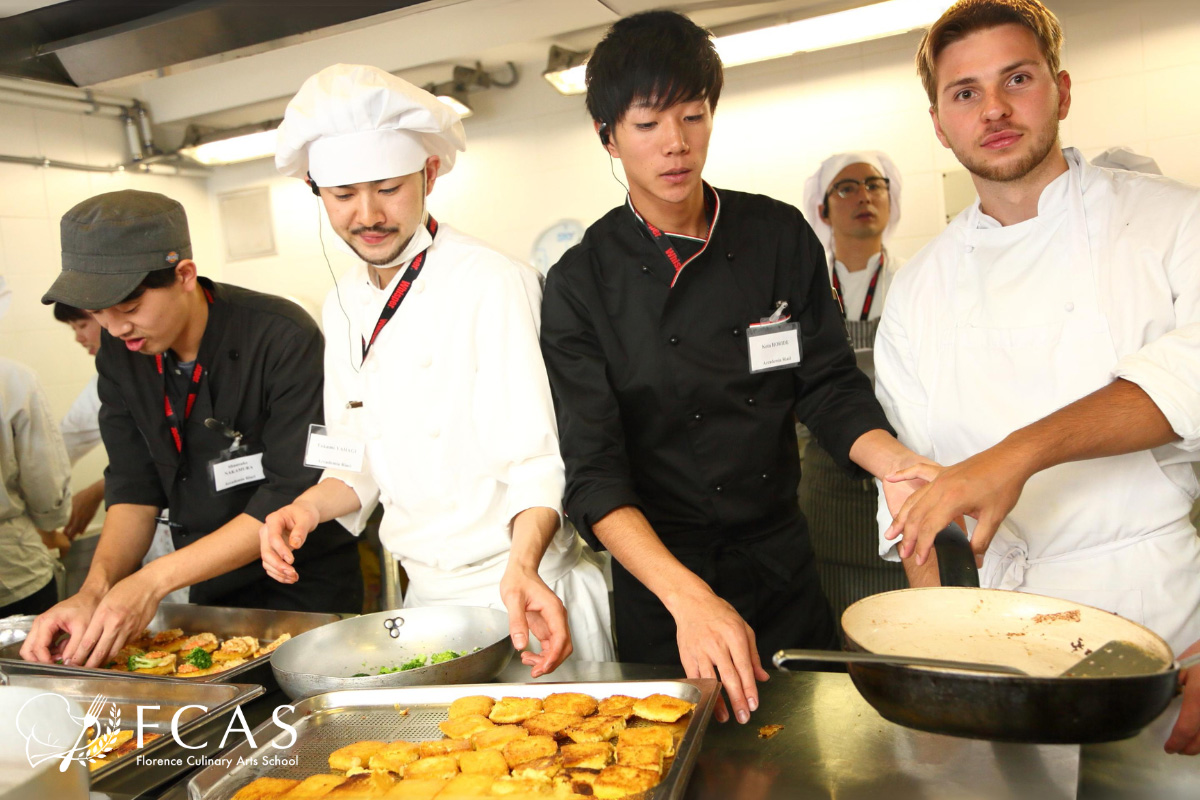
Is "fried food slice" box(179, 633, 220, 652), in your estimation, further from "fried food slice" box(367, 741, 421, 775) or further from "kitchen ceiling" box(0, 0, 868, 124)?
"kitchen ceiling" box(0, 0, 868, 124)

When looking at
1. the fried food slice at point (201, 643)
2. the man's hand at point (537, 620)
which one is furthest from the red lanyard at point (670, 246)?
the fried food slice at point (201, 643)

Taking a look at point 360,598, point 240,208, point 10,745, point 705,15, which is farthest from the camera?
point 240,208

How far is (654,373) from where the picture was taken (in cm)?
173

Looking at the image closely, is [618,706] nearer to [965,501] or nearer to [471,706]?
[471,706]

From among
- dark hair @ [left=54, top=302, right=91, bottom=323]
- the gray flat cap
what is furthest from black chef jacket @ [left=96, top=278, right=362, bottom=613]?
dark hair @ [left=54, top=302, right=91, bottom=323]

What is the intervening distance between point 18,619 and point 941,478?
6.21ft

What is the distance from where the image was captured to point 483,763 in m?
1.03

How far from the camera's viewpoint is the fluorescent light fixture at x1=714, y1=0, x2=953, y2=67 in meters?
3.70

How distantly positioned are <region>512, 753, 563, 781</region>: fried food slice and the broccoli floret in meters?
0.91

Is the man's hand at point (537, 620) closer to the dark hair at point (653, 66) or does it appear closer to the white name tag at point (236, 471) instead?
the dark hair at point (653, 66)

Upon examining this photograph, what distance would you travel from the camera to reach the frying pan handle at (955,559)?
1.16m

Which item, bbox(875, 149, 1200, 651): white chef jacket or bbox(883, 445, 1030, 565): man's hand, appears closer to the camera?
bbox(883, 445, 1030, 565): man's hand

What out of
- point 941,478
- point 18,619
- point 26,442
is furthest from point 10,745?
point 26,442

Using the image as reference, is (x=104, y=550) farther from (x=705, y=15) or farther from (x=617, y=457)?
(x=705, y=15)
